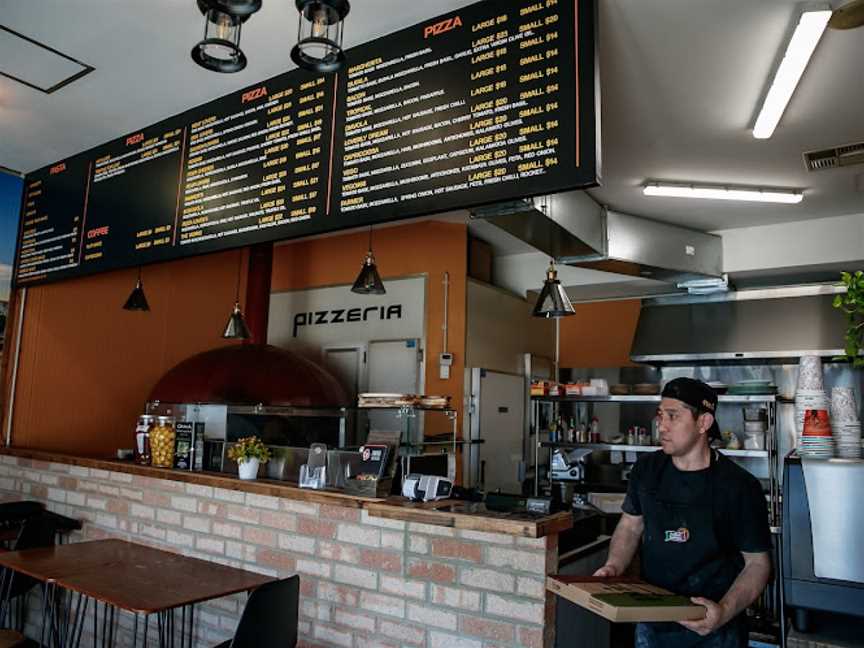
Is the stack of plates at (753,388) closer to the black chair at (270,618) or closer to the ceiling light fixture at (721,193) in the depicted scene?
the ceiling light fixture at (721,193)

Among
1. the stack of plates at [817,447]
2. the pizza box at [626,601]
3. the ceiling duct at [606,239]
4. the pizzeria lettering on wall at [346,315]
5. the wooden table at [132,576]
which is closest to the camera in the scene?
the pizza box at [626,601]

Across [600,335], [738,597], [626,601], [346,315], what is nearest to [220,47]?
[626,601]

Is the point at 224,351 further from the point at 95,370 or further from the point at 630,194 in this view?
the point at 630,194

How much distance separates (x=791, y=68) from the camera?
288 centimetres

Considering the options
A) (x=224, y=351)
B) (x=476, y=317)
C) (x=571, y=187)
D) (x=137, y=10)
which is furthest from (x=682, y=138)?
(x=224, y=351)

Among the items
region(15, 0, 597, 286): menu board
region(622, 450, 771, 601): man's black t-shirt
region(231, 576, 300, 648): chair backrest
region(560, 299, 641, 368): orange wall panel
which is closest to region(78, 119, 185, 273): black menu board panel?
region(15, 0, 597, 286): menu board

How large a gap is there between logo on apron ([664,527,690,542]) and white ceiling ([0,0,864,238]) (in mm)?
1936

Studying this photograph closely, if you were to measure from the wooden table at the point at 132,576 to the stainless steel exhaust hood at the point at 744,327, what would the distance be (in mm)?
4424

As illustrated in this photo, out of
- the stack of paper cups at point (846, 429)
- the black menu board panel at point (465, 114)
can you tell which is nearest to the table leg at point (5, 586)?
the black menu board panel at point (465, 114)

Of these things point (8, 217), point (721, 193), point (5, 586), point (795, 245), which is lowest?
point (5, 586)

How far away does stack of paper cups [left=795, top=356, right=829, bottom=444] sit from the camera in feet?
7.21

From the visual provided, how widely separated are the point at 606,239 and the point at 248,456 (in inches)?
115

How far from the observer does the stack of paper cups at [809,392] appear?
2.20 meters

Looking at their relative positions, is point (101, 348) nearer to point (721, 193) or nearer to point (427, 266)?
point (427, 266)
